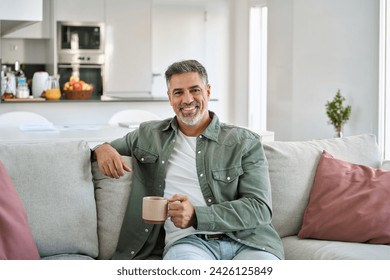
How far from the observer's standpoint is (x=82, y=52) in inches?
305

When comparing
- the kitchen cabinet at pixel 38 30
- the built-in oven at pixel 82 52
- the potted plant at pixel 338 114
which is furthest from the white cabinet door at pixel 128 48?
the potted plant at pixel 338 114

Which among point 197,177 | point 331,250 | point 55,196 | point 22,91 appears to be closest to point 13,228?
point 55,196

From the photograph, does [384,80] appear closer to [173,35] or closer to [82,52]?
[173,35]

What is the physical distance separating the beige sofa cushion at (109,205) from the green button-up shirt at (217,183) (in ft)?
0.16

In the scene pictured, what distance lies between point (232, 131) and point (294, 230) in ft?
1.76

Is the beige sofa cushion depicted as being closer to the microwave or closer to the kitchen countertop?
the kitchen countertop

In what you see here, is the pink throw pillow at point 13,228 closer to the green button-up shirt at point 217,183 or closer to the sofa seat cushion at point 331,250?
the green button-up shirt at point 217,183

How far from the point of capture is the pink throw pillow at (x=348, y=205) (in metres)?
2.58

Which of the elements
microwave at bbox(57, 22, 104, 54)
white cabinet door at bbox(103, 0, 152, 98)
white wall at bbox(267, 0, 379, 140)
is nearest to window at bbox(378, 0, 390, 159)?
white wall at bbox(267, 0, 379, 140)

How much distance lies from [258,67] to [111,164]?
19.3 ft
